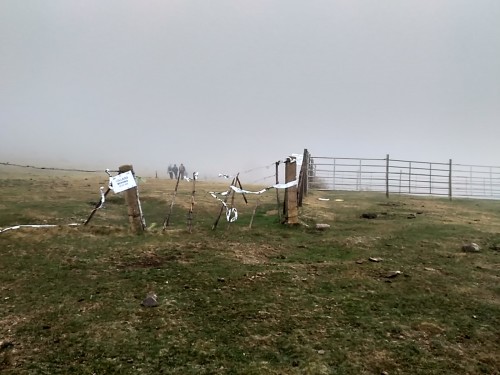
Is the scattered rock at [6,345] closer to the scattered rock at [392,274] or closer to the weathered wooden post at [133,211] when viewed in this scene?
the weathered wooden post at [133,211]

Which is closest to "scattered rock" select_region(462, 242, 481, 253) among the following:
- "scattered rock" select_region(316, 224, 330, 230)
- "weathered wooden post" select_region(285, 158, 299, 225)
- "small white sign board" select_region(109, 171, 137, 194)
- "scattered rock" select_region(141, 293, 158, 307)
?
"scattered rock" select_region(316, 224, 330, 230)

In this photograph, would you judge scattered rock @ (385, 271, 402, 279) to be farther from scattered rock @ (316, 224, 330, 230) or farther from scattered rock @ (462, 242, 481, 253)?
scattered rock @ (316, 224, 330, 230)

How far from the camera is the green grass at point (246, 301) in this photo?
4.82 m

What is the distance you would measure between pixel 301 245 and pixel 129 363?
229 inches

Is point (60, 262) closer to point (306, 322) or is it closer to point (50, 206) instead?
point (306, 322)

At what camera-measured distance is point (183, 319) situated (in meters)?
5.73

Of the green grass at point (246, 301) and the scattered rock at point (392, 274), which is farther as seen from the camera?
the scattered rock at point (392, 274)

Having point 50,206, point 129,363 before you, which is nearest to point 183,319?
point 129,363

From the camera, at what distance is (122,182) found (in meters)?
9.83

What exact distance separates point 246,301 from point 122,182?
488cm

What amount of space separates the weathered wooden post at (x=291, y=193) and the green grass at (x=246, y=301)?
543 millimetres

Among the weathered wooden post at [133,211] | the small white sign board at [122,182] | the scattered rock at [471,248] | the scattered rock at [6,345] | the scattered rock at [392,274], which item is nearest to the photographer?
the scattered rock at [6,345]

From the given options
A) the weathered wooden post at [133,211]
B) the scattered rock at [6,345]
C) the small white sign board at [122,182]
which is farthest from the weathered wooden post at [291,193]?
the scattered rock at [6,345]

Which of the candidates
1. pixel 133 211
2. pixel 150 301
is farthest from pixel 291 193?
pixel 150 301
